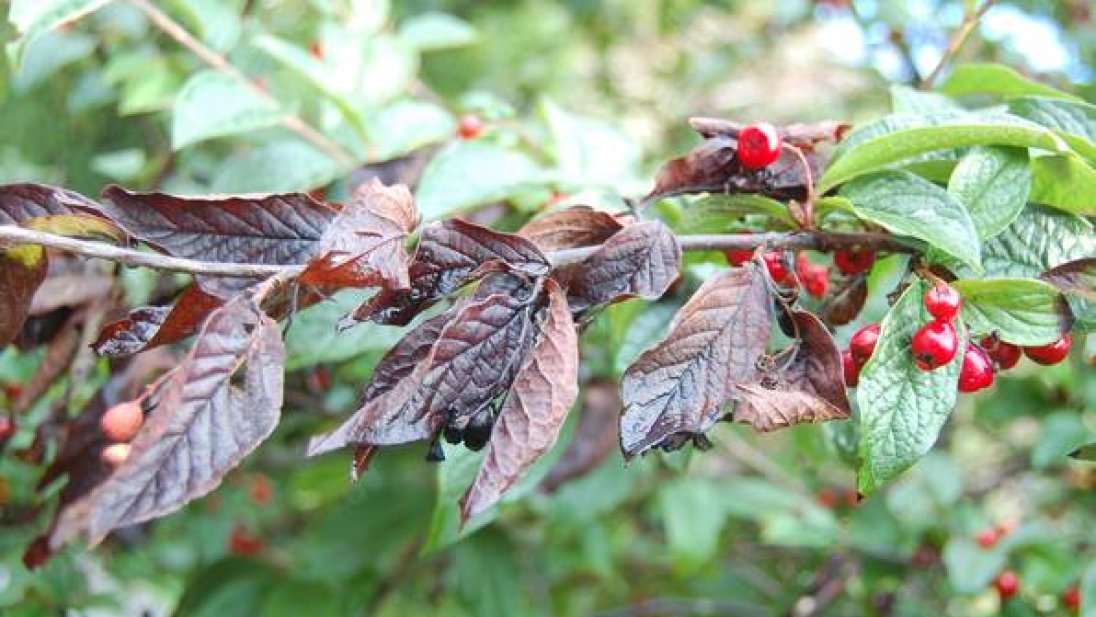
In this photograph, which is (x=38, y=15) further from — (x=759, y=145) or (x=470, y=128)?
(x=759, y=145)

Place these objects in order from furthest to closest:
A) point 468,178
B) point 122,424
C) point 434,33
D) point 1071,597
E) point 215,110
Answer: point 434,33 → point 1071,597 → point 215,110 → point 468,178 → point 122,424

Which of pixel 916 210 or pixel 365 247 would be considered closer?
pixel 365 247

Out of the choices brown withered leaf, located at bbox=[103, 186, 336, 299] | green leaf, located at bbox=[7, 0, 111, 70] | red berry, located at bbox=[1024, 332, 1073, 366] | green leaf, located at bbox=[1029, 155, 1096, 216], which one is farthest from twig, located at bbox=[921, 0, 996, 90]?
green leaf, located at bbox=[7, 0, 111, 70]

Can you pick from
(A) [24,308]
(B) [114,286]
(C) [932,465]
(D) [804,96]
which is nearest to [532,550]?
(C) [932,465]

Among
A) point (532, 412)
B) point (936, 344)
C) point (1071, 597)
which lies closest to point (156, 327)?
point (532, 412)

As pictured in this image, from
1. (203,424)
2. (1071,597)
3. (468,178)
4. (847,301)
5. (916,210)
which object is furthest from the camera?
(1071,597)

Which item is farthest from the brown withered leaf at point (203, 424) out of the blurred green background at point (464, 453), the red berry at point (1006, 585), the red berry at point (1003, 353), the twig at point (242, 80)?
the red berry at point (1006, 585)
